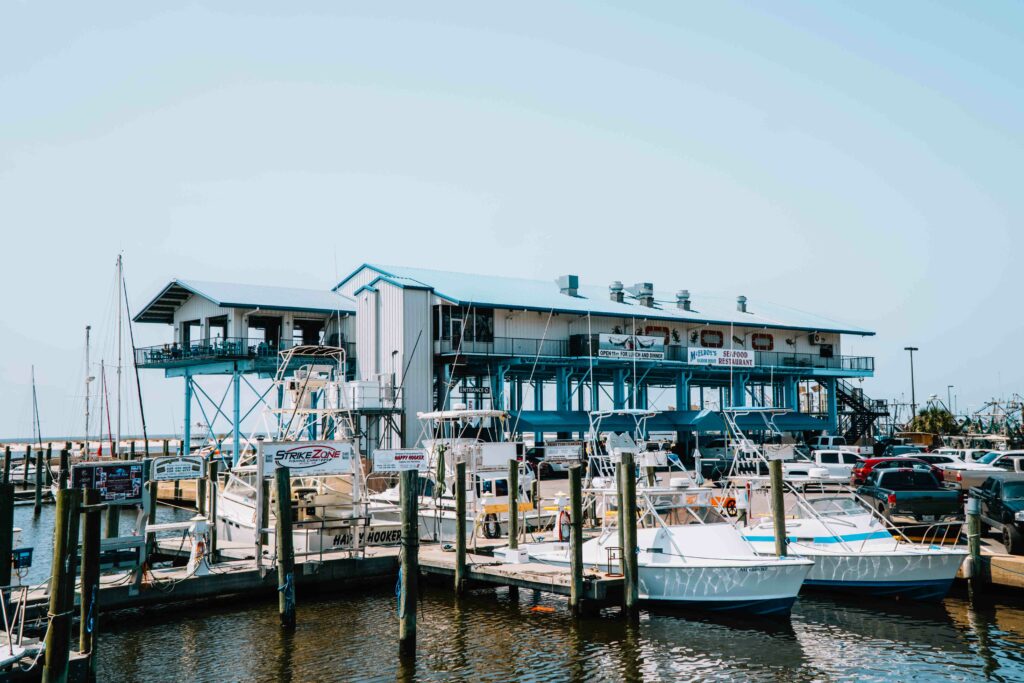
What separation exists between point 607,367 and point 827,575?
32.5 meters

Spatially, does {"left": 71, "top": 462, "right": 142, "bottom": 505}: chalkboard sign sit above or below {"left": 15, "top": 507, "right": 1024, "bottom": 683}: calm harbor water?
above

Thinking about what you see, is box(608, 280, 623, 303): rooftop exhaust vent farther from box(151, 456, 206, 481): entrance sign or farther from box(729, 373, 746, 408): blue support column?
box(151, 456, 206, 481): entrance sign

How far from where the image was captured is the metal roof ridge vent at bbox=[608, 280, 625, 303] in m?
57.3

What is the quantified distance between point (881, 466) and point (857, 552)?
57.7 feet

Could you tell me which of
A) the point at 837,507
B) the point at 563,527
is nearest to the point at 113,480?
the point at 563,527

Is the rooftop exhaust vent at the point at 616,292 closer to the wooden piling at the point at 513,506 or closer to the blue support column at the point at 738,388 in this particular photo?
the blue support column at the point at 738,388

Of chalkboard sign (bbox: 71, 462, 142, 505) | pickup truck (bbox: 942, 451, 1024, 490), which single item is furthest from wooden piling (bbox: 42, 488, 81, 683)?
pickup truck (bbox: 942, 451, 1024, 490)

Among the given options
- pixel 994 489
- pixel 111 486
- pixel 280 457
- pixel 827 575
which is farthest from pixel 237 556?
pixel 994 489

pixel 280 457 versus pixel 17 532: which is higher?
pixel 280 457

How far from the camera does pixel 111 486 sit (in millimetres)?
18469

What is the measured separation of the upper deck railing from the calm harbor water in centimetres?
2214

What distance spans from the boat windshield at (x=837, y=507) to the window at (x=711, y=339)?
35.0 meters

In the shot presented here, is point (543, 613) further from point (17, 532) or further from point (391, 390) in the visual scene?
point (391, 390)

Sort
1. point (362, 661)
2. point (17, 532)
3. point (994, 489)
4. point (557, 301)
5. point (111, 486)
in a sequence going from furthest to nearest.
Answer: point (557, 301) < point (994, 489) < point (17, 532) < point (111, 486) < point (362, 661)
